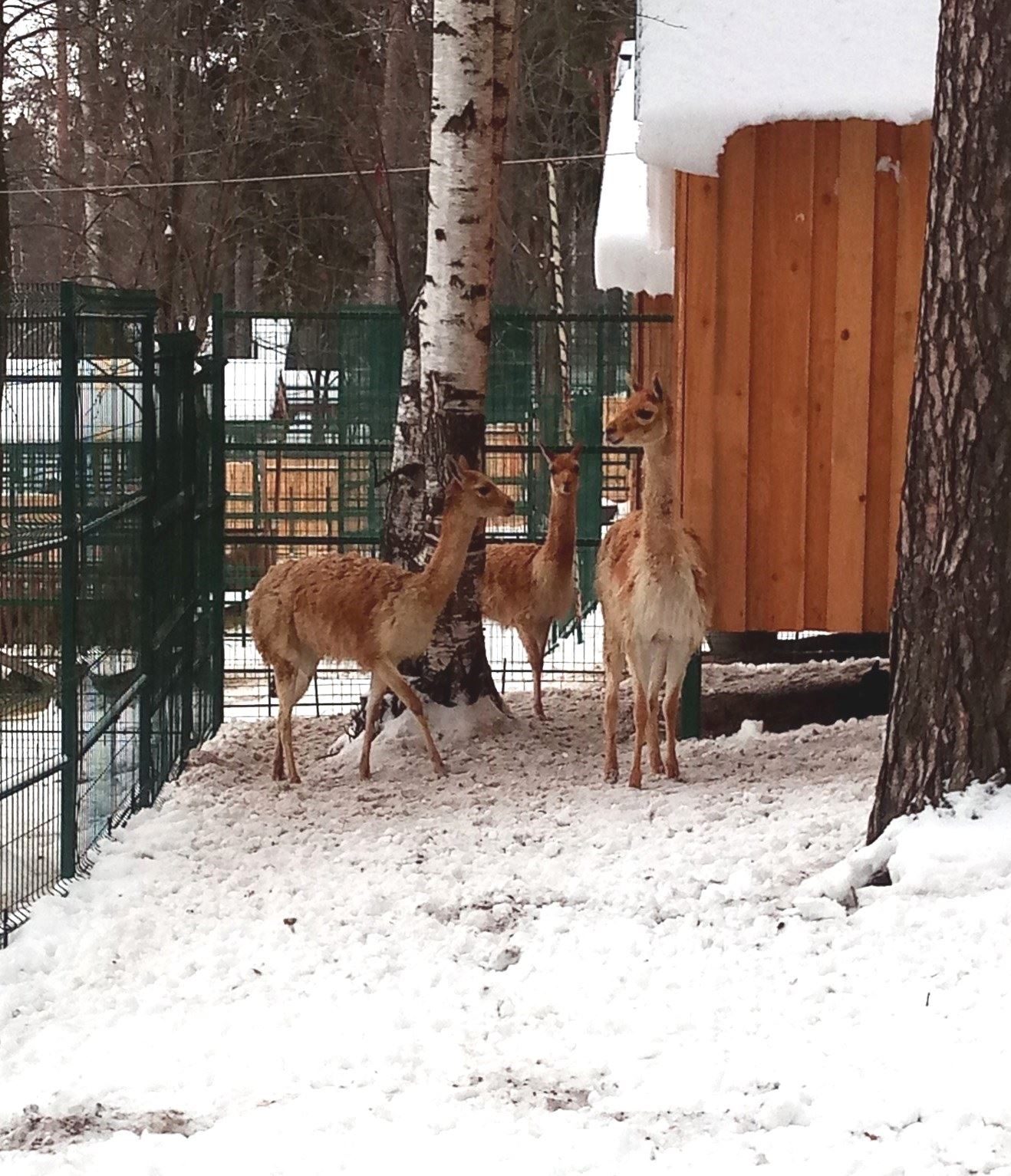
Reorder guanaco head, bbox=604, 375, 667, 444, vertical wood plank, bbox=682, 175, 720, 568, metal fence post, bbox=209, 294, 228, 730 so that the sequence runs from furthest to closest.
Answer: metal fence post, bbox=209, 294, 228, 730 < vertical wood plank, bbox=682, 175, 720, 568 < guanaco head, bbox=604, 375, 667, 444

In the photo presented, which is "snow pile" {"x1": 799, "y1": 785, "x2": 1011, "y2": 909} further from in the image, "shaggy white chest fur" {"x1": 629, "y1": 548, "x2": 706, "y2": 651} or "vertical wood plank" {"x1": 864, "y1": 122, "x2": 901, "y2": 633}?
"vertical wood plank" {"x1": 864, "y1": 122, "x2": 901, "y2": 633}

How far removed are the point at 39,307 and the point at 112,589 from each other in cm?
145

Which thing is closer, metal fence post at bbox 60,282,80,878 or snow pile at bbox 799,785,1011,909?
snow pile at bbox 799,785,1011,909

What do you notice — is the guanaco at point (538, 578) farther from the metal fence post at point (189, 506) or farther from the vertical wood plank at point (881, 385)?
the vertical wood plank at point (881, 385)

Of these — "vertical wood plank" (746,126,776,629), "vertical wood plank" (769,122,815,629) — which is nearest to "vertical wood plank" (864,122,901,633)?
"vertical wood plank" (769,122,815,629)

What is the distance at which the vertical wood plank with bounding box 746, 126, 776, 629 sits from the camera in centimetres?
895

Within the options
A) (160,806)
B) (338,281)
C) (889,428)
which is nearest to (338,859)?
(160,806)

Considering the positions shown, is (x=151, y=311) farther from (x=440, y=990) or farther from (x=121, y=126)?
(x=121, y=126)

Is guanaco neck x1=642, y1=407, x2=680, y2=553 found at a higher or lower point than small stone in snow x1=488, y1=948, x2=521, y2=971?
higher

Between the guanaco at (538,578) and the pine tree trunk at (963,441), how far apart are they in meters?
4.83

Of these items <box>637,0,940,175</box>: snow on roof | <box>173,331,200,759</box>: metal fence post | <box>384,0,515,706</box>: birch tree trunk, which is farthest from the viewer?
<box>173,331,200,759</box>: metal fence post

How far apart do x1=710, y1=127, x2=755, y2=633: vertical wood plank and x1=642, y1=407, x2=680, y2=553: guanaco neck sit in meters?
0.82

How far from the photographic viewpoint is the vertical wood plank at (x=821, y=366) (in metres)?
8.91

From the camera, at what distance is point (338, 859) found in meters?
7.27
